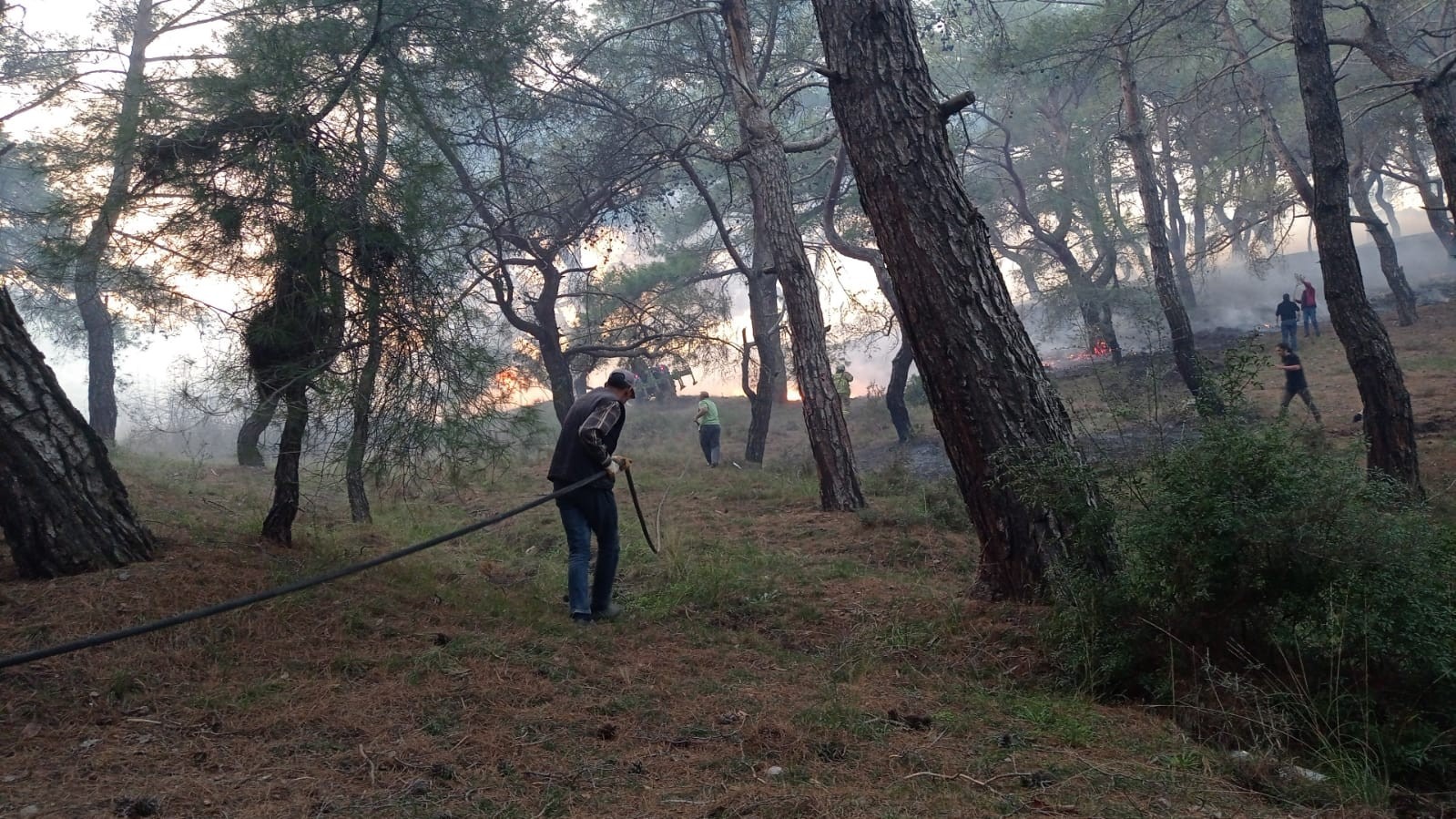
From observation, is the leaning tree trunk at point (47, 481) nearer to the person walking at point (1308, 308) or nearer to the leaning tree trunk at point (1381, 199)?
the person walking at point (1308, 308)

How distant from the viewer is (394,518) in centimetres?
1130

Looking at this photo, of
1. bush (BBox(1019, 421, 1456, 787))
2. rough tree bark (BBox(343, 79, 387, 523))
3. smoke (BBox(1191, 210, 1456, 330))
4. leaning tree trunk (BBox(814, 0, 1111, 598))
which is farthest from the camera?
smoke (BBox(1191, 210, 1456, 330))

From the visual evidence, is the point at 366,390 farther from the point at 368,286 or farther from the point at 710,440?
the point at 710,440

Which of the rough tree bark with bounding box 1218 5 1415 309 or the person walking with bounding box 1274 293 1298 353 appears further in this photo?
the person walking with bounding box 1274 293 1298 353

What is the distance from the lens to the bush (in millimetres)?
3916

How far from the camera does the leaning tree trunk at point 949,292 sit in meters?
5.84

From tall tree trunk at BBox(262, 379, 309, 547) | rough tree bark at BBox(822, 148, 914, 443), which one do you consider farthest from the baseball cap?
rough tree bark at BBox(822, 148, 914, 443)

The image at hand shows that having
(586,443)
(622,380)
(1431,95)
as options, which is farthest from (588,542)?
(1431,95)

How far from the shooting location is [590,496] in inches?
258

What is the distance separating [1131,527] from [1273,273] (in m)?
46.5

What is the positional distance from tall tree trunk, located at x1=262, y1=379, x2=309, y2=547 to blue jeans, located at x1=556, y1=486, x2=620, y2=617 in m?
2.00

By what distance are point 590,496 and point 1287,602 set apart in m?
4.09

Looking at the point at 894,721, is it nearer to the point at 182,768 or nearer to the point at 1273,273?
the point at 182,768

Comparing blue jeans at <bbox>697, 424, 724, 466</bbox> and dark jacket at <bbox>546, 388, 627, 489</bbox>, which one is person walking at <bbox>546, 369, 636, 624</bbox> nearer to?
dark jacket at <bbox>546, 388, 627, 489</bbox>
